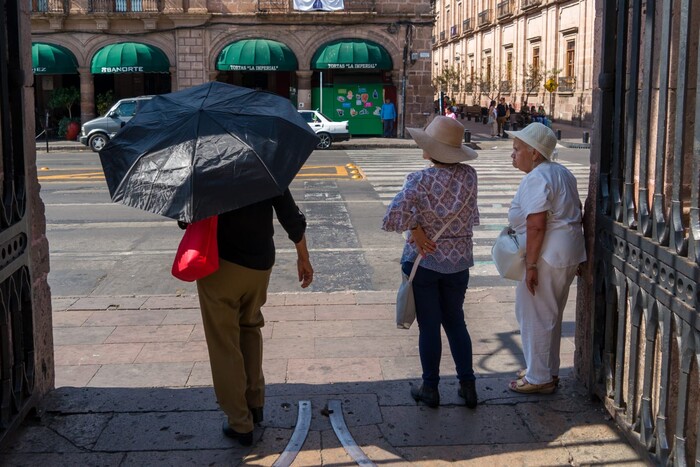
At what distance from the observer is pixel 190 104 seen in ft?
13.8

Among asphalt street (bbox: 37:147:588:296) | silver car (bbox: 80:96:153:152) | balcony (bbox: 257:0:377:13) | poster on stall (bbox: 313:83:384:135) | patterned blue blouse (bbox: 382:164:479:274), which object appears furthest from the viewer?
poster on stall (bbox: 313:83:384:135)

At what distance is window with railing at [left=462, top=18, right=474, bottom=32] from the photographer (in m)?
61.9

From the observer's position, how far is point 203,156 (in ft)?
12.7

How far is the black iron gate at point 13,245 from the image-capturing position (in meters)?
4.15

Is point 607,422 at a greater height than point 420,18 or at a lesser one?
lesser

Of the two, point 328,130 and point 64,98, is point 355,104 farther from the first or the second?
point 64,98

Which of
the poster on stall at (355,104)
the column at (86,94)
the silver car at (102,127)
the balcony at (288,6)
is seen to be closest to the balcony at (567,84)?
the poster on stall at (355,104)

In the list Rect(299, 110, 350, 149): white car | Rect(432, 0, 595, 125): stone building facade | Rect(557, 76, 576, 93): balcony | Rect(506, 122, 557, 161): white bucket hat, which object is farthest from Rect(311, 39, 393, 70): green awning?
Rect(506, 122, 557, 161): white bucket hat

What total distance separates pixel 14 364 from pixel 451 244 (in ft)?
8.29

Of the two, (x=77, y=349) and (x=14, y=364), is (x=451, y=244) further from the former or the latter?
(x=77, y=349)

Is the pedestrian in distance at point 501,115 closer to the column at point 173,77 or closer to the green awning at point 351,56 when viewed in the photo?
the green awning at point 351,56

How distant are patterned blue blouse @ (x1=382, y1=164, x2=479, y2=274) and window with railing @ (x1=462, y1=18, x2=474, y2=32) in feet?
194

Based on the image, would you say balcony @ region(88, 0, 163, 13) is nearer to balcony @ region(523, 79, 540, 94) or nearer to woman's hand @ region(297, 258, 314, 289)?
balcony @ region(523, 79, 540, 94)

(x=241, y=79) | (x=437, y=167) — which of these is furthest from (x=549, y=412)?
(x=241, y=79)
